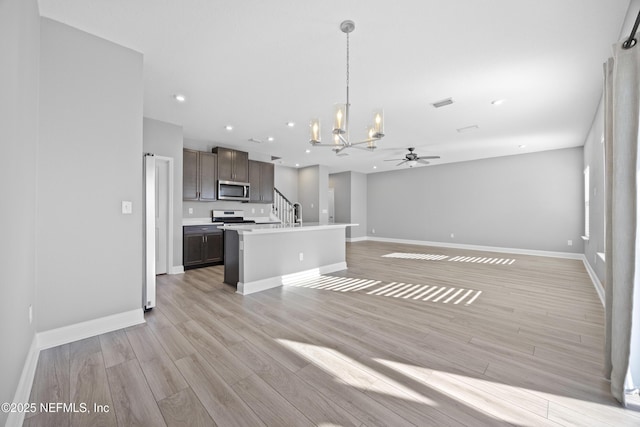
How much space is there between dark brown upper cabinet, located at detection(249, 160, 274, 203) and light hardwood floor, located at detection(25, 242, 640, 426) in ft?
11.3

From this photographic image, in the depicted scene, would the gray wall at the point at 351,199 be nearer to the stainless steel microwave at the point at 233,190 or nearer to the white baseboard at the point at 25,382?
the stainless steel microwave at the point at 233,190

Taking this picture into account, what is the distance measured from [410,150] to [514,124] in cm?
228

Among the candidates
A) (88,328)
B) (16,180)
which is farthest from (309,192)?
(16,180)

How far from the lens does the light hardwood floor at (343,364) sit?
1.48 metres

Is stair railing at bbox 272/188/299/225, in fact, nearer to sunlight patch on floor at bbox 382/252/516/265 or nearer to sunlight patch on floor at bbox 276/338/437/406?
sunlight patch on floor at bbox 382/252/516/265

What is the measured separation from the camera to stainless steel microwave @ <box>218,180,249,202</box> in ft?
19.4

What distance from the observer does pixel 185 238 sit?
5027mm

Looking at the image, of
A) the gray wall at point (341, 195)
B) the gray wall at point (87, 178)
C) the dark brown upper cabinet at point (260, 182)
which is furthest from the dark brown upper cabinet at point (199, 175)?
the gray wall at point (341, 195)

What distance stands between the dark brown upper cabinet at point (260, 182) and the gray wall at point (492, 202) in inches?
194

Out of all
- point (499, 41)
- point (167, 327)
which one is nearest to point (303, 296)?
point (167, 327)

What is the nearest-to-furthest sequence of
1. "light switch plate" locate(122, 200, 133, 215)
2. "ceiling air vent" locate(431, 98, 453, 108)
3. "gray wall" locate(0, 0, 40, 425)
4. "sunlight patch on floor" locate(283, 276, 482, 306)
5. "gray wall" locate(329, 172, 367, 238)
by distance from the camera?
1. "gray wall" locate(0, 0, 40, 425)
2. "light switch plate" locate(122, 200, 133, 215)
3. "sunlight patch on floor" locate(283, 276, 482, 306)
4. "ceiling air vent" locate(431, 98, 453, 108)
5. "gray wall" locate(329, 172, 367, 238)

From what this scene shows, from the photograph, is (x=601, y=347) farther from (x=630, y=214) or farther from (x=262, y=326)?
(x=262, y=326)

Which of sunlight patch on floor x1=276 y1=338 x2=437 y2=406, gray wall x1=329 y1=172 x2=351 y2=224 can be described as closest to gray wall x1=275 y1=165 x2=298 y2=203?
gray wall x1=329 y1=172 x2=351 y2=224

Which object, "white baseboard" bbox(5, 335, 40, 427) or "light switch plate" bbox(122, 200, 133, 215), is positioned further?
"light switch plate" bbox(122, 200, 133, 215)
